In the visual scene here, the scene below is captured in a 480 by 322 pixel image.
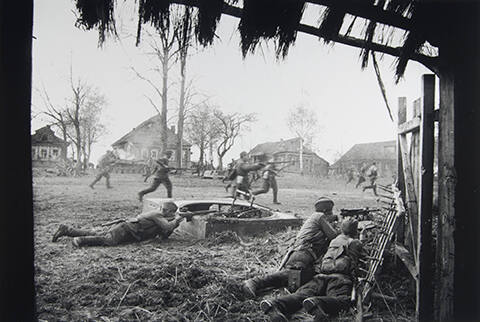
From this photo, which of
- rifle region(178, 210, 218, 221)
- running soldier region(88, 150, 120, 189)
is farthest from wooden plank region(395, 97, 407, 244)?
running soldier region(88, 150, 120, 189)

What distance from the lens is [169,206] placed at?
19.7ft

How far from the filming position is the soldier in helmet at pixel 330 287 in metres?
3.05

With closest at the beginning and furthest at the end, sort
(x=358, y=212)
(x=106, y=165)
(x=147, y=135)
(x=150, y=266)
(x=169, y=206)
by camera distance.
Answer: (x=150, y=266), (x=358, y=212), (x=106, y=165), (x=147, y=135), (x=169, y=206)

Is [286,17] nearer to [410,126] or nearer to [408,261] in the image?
[410,126]

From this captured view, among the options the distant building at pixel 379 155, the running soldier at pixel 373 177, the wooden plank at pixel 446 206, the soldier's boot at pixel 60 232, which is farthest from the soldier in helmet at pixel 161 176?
the wooden plank at pixel 446 206

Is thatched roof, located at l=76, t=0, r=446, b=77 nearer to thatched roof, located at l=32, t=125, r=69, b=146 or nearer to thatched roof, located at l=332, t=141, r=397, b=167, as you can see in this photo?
thatched roof, located at l=32, t=125, r=69, b=146

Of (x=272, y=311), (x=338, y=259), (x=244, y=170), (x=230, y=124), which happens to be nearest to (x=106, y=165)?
(x=230, y=124)

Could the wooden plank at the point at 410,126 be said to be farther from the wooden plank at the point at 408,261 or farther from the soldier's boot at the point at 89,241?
the soldier's boot at the point at 89,241

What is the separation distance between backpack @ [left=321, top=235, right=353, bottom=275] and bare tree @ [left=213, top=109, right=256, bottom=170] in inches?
78.8

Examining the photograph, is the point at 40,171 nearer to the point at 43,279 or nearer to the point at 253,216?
the point at 43,279

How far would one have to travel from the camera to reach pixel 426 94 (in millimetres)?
2889

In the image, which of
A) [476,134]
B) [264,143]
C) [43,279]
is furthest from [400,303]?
[43,279]

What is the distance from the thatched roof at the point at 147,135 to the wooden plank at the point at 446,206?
3.58 meters

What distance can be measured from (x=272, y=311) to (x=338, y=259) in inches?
36.8
